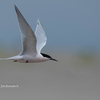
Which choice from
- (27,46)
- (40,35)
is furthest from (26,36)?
(40,35)

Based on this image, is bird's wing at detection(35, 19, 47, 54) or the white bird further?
bird's wing at detection(35, 19, 47, 54)

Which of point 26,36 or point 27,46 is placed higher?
point 26,36

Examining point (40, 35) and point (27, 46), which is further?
point (40, 35)

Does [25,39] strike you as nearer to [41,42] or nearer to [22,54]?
[22,54]

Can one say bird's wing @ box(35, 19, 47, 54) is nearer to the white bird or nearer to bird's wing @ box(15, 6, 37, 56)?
the white bird

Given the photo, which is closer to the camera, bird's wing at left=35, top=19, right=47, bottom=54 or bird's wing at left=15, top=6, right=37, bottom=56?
bird's wing at left=15, top=6, right=37, bottom=56

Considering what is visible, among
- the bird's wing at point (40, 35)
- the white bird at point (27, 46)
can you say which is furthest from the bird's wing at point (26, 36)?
the bird's wing at point (40, 35)

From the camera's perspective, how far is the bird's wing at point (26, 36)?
7.36 feet

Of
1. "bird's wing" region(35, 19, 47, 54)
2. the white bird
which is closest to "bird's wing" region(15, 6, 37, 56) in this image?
the white bird

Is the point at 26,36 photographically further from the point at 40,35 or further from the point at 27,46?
the point at 40,35

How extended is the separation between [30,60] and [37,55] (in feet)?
0.31

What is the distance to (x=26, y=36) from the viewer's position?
2410 millimetres

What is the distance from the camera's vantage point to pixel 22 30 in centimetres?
236

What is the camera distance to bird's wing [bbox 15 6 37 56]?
2.24 m
